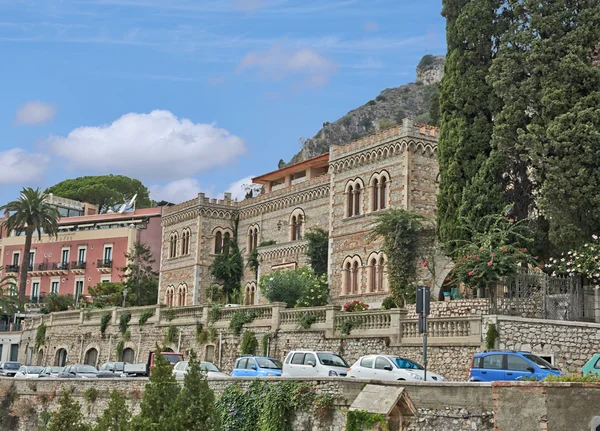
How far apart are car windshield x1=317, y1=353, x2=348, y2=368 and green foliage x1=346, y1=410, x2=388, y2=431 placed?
27.1ft

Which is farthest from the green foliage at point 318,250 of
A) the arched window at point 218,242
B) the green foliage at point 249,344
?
the arched window at point 218,242

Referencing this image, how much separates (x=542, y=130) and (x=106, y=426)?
16583mm

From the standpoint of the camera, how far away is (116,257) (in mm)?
65688

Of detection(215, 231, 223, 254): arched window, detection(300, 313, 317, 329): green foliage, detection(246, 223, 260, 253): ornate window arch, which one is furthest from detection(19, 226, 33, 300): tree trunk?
detection(300, 313, 317, 329): green foliage

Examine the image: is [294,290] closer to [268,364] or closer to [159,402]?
[268,364]

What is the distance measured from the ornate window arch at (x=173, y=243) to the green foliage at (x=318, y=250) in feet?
47.5

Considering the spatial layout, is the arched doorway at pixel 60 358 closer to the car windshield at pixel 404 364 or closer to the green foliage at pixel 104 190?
the car windshield at pixel 404 364

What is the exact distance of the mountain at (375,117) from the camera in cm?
11006

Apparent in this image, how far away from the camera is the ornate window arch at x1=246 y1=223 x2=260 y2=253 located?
51719mm

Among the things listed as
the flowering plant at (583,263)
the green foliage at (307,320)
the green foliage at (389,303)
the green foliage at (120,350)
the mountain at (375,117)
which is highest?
the mountain at (375,117)

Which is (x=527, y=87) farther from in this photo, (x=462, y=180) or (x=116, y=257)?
(x=116, y=257)

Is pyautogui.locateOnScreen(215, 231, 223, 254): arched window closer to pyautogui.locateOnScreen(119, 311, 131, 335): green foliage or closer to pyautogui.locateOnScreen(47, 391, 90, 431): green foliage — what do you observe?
pyautogui.locateOnScreen(119, 311, 131, 335): green foliage

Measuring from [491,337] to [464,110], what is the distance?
1071 cm

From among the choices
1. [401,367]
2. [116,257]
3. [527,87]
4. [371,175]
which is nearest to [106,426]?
[401,367]
